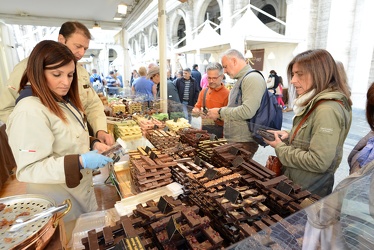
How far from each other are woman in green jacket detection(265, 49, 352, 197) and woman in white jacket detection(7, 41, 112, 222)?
62.6 inches

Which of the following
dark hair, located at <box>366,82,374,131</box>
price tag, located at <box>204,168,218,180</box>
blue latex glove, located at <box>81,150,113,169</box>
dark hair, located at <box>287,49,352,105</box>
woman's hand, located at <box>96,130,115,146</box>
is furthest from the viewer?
woman's hand, located at <box>96,130,115,146</box>

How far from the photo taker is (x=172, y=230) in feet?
3.62

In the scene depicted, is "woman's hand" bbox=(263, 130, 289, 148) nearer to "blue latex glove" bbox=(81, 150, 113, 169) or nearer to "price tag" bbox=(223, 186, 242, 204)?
"price tag" bbox=(223, 186, 242, 204)

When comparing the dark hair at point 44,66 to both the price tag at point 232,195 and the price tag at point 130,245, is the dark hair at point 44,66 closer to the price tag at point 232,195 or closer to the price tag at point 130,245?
the price tag at point 130,245

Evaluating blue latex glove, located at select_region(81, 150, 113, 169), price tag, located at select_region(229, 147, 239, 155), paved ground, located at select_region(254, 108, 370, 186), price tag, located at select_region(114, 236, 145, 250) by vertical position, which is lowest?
paved ground, located at select_region(254, 108, 370, 186)

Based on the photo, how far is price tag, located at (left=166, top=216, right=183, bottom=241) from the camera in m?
1.10

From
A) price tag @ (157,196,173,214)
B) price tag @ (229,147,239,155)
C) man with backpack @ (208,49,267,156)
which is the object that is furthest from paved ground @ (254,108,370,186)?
price tag @ (157,196,173,214)

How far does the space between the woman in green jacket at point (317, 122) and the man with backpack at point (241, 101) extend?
663 millimetres

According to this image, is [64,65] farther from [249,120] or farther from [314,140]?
[249,120]

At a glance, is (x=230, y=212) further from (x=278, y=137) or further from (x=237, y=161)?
(x=278, y=137)

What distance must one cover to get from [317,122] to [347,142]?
4.67 metres

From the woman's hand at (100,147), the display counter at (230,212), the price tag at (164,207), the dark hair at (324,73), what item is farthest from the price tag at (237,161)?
the woman's hand at (100,147)

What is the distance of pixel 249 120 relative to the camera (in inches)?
113

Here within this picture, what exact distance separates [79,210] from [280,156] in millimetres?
1793
